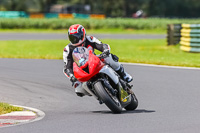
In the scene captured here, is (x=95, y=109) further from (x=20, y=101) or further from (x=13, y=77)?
(x=13, y=77)

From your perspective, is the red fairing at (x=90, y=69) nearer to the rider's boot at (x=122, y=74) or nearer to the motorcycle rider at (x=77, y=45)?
the motorcycle rider at (x=77, y=45)

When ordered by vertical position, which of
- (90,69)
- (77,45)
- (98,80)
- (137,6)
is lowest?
(137,6)

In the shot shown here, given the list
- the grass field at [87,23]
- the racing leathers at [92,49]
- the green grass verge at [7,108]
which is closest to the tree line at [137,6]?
the grass field at [87,23]

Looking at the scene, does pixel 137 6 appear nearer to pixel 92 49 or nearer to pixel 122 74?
pixel 122 74

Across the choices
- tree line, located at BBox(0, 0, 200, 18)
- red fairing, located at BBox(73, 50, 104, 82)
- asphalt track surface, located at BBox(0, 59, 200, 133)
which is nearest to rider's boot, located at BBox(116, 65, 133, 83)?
asphalt track surface, located at BBox(0, 59, 200, 133)

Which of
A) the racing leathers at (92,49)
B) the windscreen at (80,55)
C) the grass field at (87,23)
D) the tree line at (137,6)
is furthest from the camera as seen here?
the tree line at (137,6)

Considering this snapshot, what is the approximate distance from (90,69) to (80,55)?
0.37 meters

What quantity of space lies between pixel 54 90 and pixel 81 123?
3.88 metres

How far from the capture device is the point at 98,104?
31.1 ft

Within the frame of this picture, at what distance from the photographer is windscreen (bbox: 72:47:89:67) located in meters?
7.96

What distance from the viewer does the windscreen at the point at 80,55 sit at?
796 cm

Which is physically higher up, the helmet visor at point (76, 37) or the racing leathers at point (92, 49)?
the helmet visor at point (76, 37)

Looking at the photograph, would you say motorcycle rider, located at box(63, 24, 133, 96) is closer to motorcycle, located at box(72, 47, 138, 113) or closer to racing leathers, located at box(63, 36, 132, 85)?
racing leathers, located at box(63, 36, 132, 85)

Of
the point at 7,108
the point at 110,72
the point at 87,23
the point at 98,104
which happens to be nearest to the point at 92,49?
the point at 110,72
